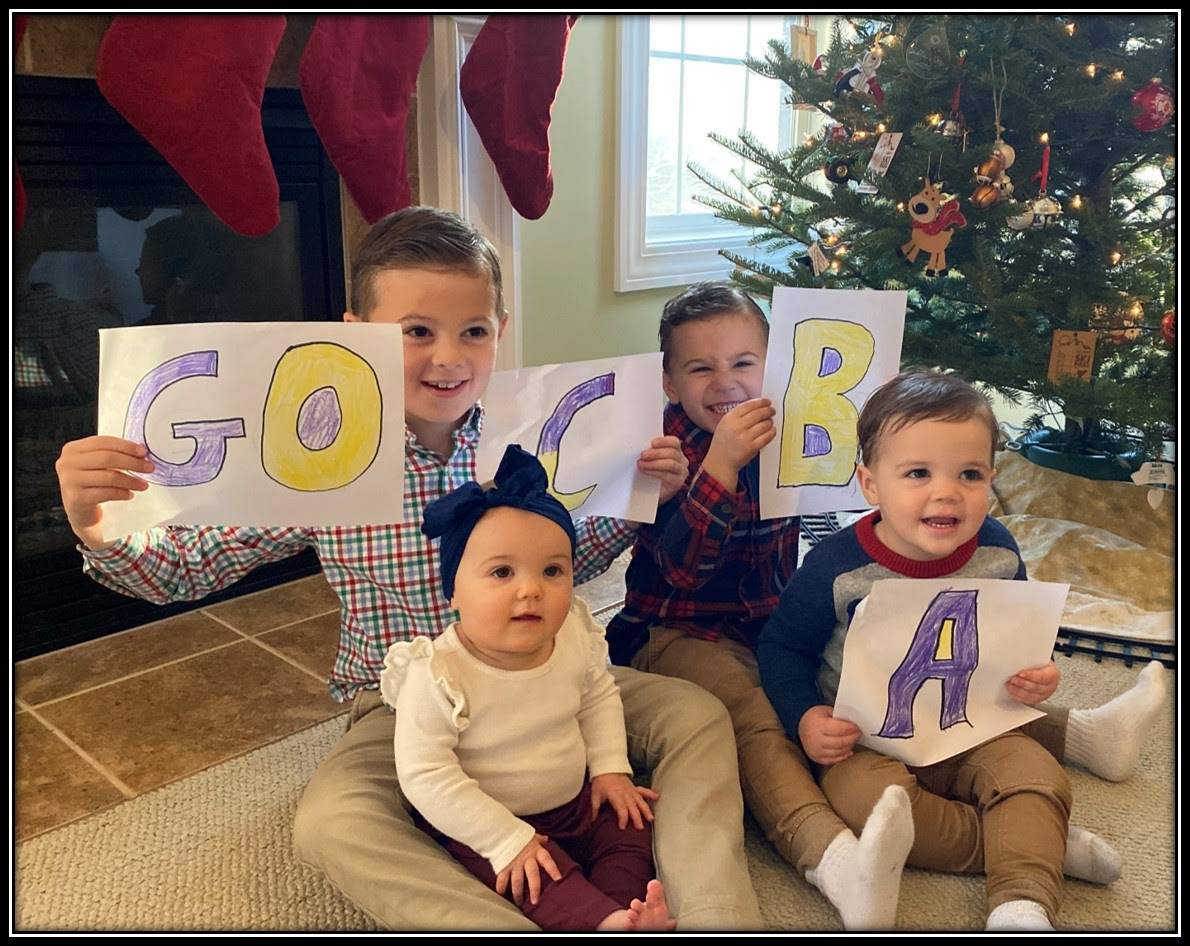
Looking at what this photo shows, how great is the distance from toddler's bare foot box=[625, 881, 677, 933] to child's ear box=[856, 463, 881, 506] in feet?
1.56

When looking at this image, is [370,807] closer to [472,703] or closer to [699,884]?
[472,703]

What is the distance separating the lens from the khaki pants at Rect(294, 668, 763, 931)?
857 mm

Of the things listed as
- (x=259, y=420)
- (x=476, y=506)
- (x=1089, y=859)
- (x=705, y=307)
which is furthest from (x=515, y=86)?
(x=1089, y=859)

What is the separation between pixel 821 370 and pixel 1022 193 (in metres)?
0.91

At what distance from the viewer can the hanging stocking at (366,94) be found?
A: 60.4 inches

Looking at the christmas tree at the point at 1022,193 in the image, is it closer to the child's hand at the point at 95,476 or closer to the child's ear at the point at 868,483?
the child's ear at the point at 868,483

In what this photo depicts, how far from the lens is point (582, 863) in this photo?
0.95 meters

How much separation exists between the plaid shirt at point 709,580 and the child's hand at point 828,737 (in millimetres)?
245

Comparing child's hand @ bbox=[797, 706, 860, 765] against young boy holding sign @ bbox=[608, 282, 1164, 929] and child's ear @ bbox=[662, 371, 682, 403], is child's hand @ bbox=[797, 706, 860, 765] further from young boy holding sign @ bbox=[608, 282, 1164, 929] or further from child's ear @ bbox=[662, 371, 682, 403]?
child's ear @ bbox=[662, 371, 682, 403]

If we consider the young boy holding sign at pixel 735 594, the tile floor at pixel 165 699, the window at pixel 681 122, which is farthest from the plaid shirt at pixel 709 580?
the window at pixel 681 122

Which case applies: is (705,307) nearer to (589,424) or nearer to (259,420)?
(589,424)

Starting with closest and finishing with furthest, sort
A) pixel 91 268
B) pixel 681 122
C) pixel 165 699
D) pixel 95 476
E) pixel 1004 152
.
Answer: pixel 95 476 < pixel 165 699 < pixel 91 268 < pixel 1004 152 < pixel 681 122

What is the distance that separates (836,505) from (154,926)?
87cm

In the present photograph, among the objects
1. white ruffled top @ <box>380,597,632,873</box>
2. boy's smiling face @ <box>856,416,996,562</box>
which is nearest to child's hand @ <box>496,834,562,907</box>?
white ruffled top @ <box>380,597,632,873</box>
